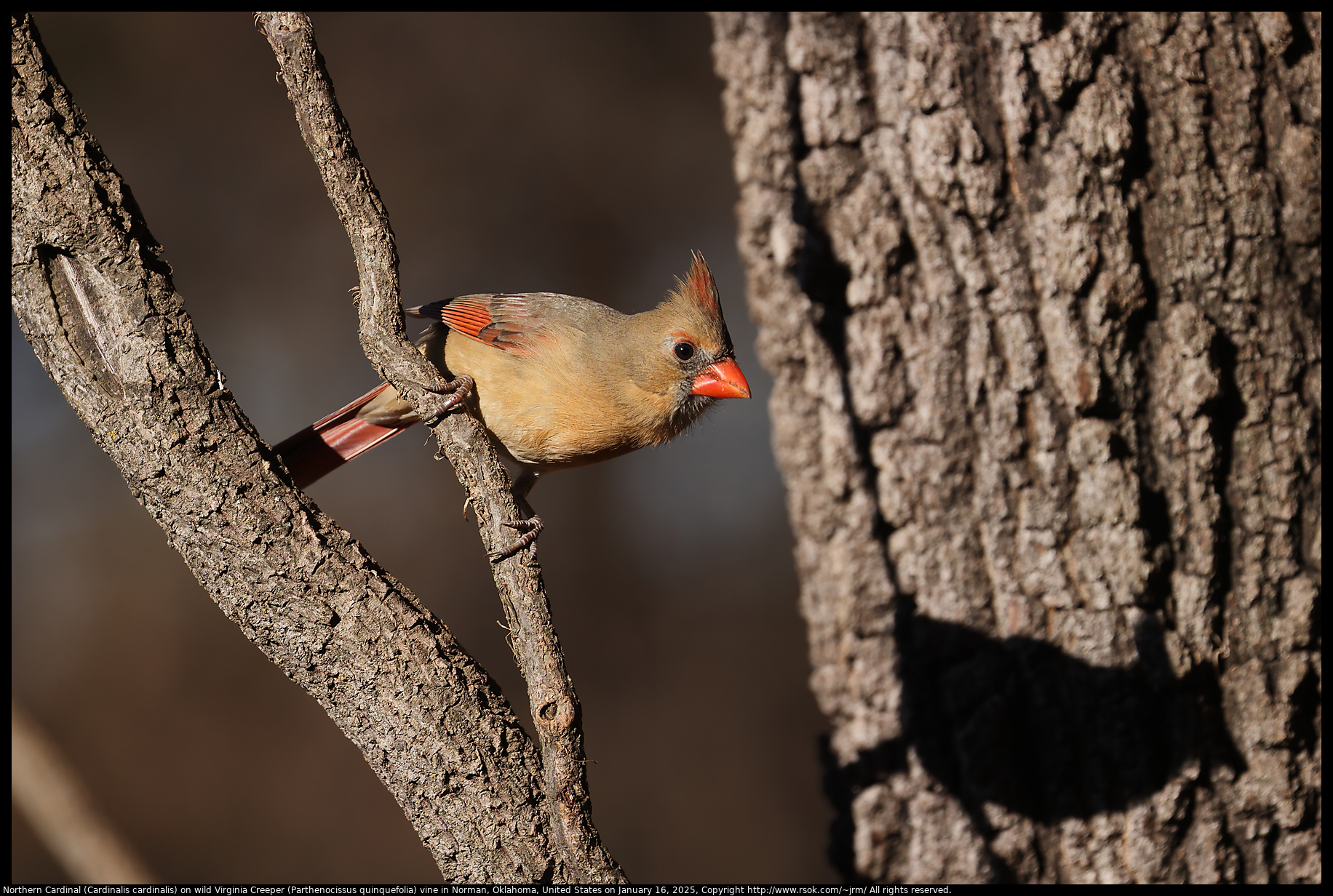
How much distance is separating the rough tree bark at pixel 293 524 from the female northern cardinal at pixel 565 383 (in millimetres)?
710

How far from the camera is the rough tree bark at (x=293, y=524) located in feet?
5.36

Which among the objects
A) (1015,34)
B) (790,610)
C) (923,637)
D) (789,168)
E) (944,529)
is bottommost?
(790,610)

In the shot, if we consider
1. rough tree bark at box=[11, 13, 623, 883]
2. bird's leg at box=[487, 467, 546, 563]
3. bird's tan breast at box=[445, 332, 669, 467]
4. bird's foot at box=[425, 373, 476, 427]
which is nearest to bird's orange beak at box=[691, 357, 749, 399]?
bird's tan breast at box=[445, 332, 669, 467]

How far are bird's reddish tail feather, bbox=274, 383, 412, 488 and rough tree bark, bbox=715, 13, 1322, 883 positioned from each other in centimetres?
127

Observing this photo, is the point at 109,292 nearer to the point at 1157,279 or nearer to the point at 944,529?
the point at 944,529

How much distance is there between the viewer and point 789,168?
2844 mm

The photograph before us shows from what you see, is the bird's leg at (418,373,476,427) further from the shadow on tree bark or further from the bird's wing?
the shadow on tree bark

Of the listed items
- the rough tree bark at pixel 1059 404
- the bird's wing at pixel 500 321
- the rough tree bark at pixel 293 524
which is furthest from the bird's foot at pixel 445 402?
the rough tree bark at pixel 1059 404

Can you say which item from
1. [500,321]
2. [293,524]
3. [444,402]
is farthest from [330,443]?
[293,524]

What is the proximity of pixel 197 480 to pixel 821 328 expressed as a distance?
188 cm

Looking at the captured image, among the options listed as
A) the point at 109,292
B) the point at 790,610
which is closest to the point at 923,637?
the point at 109,292

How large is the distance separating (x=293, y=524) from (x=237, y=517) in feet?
0.33

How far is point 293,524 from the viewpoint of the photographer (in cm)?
174

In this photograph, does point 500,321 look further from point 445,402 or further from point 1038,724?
point 1038,724
